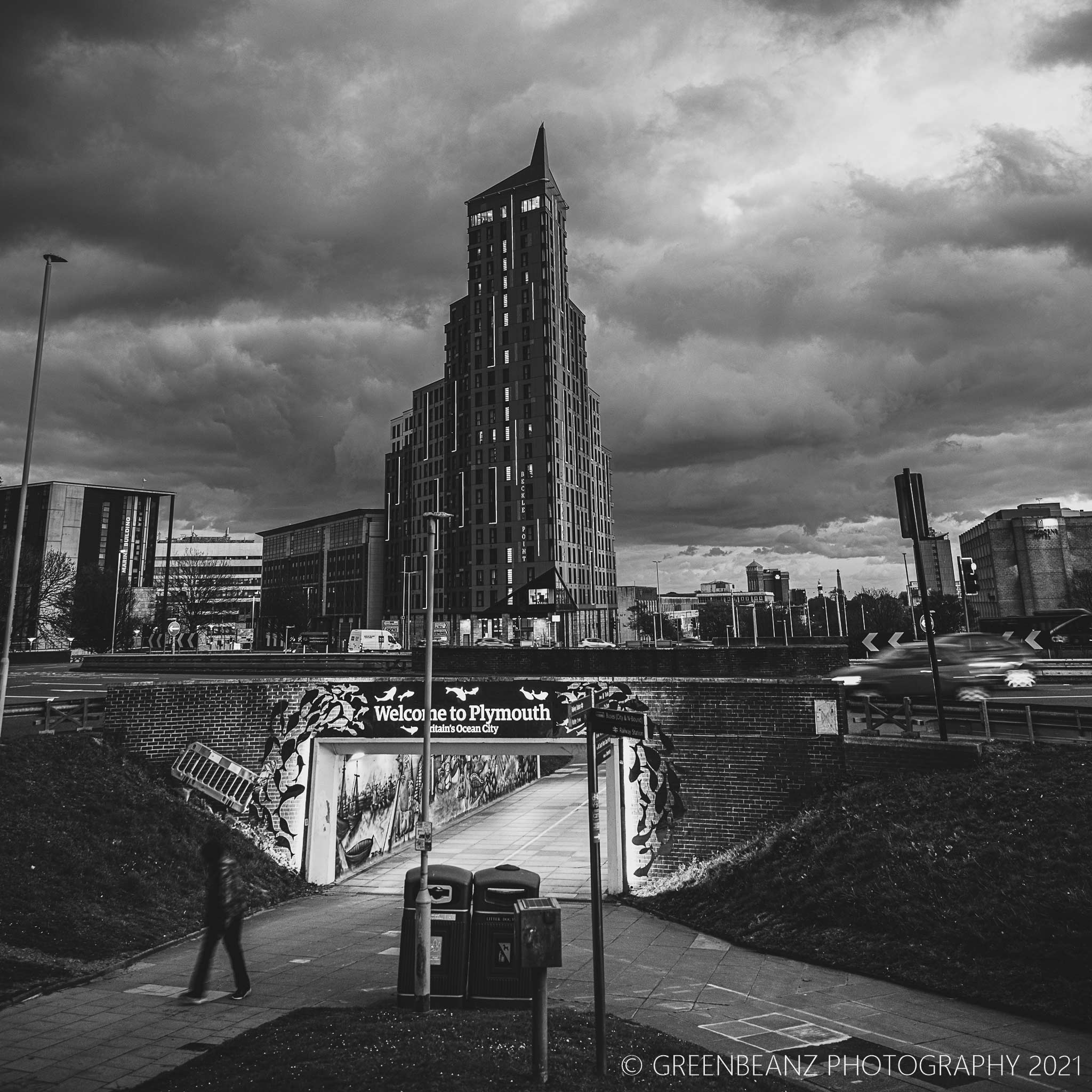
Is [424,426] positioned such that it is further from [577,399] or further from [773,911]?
[773,911]

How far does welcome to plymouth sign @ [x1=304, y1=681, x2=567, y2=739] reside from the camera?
1814cm

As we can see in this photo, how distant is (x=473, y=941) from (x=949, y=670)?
17.2 metres

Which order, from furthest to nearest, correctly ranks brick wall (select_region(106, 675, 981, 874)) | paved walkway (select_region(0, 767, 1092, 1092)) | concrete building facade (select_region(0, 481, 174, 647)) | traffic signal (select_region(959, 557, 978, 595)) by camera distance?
concrete building facade (select_region(0, 481, 174, 647)) < traffic signal (select_region(959, 557, 978, 595)) < brick wall (select_region(106, 675, 981, 874)) < paved walkway (select_region(0, 767, 1092, 1092))

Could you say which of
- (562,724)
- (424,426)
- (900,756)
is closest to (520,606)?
(562,724)

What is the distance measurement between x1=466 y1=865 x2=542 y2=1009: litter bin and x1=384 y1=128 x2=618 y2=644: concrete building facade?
88.9 metres

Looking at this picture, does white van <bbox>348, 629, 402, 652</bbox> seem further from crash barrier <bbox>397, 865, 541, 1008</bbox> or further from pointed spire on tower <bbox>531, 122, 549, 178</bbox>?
pointed spire on tower <bbox>531, 122, 549, 178</bbox>

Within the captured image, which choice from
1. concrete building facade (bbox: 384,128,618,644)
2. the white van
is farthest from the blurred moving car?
concrete building facade (bbox: 384,128,618,644)

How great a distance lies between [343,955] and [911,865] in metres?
9.40

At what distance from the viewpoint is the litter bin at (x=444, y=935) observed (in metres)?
9.31

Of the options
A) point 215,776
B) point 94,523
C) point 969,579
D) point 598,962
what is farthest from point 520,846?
point 94,523

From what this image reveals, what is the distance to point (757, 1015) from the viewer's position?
29.6 ft

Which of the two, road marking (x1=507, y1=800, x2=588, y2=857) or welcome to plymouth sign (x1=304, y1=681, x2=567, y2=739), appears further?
road marking (x1=507, y1=800, x2=588, y2=857)

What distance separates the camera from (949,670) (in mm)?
21094

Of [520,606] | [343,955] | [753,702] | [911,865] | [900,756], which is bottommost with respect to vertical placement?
[343,955]
